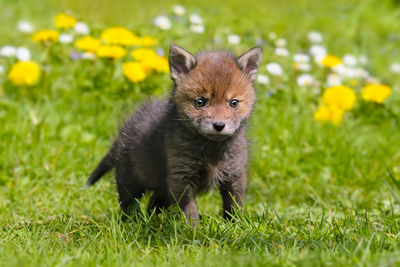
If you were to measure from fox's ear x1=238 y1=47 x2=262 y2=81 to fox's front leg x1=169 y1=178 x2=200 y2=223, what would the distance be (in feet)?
3.21

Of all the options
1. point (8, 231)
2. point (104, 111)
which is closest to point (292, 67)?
point (104, 111)

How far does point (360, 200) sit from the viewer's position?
A: 16.8ft

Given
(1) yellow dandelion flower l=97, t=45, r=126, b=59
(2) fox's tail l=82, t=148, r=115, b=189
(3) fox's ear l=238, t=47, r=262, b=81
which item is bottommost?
(2) fox's tail l=82, t=148, r=115, b=189

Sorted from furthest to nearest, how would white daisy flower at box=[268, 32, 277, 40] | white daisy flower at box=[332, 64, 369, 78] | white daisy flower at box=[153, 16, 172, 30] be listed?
white daisy flower at box=[268, 32, 277, 40]
white daisy flower at box=[153, 16, 172, 30]
white daisy flower at box=[332, 64, 369, 78]

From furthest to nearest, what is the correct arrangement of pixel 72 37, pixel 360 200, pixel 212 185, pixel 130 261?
1. pixel 72 37
2. pixel 360 200
3. pixel 212 185
4. pixel 130 261

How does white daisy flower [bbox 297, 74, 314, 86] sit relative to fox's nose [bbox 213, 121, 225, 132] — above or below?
above

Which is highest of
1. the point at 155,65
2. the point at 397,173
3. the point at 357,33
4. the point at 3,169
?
the point at 357,33

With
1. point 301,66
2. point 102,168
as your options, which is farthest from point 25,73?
point 301,66

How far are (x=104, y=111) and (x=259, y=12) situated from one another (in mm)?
4883

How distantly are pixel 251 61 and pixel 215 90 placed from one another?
0.53 m

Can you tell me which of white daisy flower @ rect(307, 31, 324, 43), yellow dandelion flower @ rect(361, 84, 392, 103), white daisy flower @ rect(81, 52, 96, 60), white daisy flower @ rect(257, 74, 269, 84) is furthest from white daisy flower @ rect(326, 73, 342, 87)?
white daisy flower @ rect(81, 52, 96, 60)

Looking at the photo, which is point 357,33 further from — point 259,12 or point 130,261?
point 130,261

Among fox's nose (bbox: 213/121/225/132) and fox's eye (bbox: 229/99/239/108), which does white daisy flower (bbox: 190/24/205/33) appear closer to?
fox's eye (bbox: 229/99/239/108)

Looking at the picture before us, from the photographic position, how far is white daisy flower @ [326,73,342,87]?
713cm
